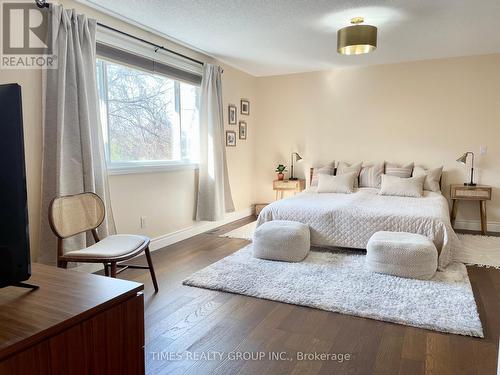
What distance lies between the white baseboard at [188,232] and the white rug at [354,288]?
2.99ft

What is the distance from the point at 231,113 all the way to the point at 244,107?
45cm

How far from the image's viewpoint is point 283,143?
5.86 metres

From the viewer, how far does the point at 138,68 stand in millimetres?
3547

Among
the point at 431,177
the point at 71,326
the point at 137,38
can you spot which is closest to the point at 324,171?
the point at 431,177

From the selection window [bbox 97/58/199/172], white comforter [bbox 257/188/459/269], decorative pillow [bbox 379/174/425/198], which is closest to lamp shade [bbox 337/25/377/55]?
white comforter [bbox 257/188/459/269]

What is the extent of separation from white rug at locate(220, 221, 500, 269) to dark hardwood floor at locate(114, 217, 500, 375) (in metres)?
0.69

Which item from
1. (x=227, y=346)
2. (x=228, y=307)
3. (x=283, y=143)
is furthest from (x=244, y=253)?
(x=283, y=143)

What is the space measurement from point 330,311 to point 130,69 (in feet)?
9.57

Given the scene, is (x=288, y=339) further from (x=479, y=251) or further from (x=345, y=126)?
(x=345, y=126)

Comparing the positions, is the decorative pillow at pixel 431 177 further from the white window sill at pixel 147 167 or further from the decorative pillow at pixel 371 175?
the white window sill at pixel 147 167

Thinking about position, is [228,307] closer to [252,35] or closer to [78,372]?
[78,372]

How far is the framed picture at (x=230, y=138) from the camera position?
5.18m

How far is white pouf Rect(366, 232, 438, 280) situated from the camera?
9.35ft

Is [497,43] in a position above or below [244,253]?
above
